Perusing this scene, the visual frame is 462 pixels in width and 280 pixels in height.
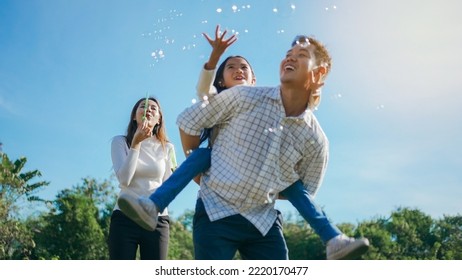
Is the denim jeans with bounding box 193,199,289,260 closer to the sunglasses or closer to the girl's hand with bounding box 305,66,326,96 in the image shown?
the girl's hand with bounding box 305,66,326,96

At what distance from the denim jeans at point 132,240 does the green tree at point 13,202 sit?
62.4 ft

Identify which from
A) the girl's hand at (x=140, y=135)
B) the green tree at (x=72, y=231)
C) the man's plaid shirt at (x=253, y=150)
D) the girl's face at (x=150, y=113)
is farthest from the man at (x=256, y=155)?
the green tree at (x=72, y=231)

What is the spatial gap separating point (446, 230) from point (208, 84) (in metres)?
33.6

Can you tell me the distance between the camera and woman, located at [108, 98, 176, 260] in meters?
4.15

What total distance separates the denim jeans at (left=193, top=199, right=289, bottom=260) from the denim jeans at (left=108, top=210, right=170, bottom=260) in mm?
1009

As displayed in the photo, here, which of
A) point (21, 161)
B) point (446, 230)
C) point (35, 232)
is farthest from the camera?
point (446, 230)

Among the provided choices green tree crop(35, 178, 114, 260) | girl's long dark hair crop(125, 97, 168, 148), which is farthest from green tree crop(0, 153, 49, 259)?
girl's long dark hair crop(125, 97, 168, 148)

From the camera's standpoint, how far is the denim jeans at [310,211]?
3.17 m

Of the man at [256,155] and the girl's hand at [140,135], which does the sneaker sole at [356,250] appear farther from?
the girl's hand at [140,135]

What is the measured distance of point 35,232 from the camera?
29.2m
